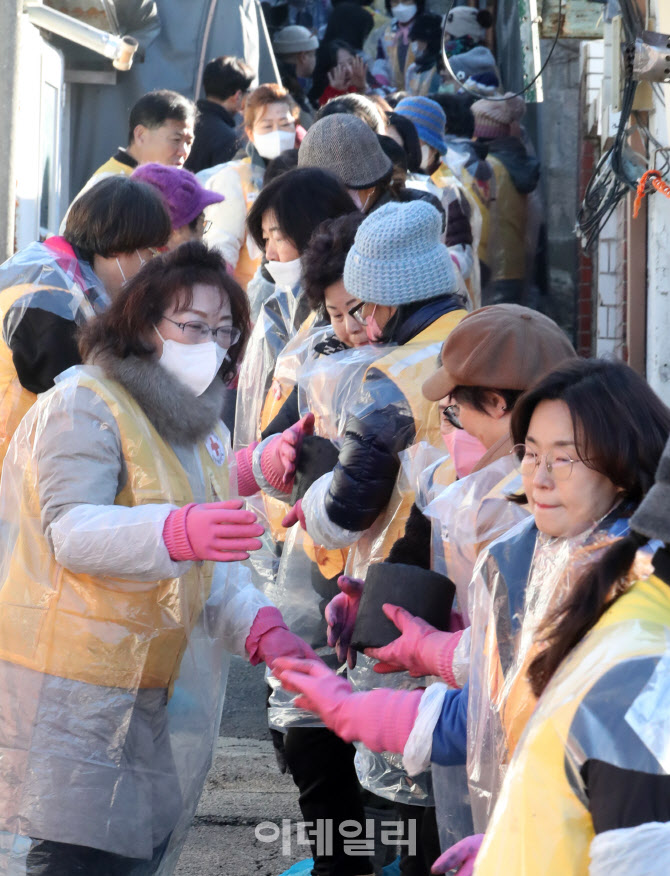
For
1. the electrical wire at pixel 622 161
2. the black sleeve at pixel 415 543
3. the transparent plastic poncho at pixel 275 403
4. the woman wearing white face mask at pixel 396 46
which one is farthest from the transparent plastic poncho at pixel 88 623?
the woman wearing white face mask at pixel 396 46

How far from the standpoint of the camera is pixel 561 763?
4.55 ft

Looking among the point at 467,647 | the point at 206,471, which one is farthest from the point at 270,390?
the point at 467,647

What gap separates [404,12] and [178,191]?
340 inches

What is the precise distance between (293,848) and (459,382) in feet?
7.14

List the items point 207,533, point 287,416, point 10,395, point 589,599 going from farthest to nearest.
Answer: point 287,416 < point 10,395 < point 207,533 < point 589,599

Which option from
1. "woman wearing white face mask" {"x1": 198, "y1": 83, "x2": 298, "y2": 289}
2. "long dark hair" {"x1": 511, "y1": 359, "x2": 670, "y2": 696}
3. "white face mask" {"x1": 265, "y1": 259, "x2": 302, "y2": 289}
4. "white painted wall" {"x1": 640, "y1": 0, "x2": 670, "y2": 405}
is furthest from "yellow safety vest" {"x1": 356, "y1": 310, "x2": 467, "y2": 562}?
"woman wearing white face mask" {"x1": 198, "y1": 83, "x2": 298, "y2": 289}

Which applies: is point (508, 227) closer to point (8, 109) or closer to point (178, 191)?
point (8, 109)

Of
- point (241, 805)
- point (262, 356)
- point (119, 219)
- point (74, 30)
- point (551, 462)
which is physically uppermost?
point (74, 30)

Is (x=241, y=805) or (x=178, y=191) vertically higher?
(x=178, y=191)

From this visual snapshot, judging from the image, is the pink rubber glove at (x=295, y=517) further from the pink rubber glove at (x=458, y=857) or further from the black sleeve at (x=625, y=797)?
the black sleeve at (x=625, y=797)

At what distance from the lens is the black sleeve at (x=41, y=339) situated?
3.45 meters

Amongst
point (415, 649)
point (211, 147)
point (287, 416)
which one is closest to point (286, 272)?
point (287, 416)

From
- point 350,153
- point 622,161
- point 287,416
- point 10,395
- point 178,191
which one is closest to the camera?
point 10,395

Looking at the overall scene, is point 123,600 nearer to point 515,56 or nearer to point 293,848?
point 293,848
